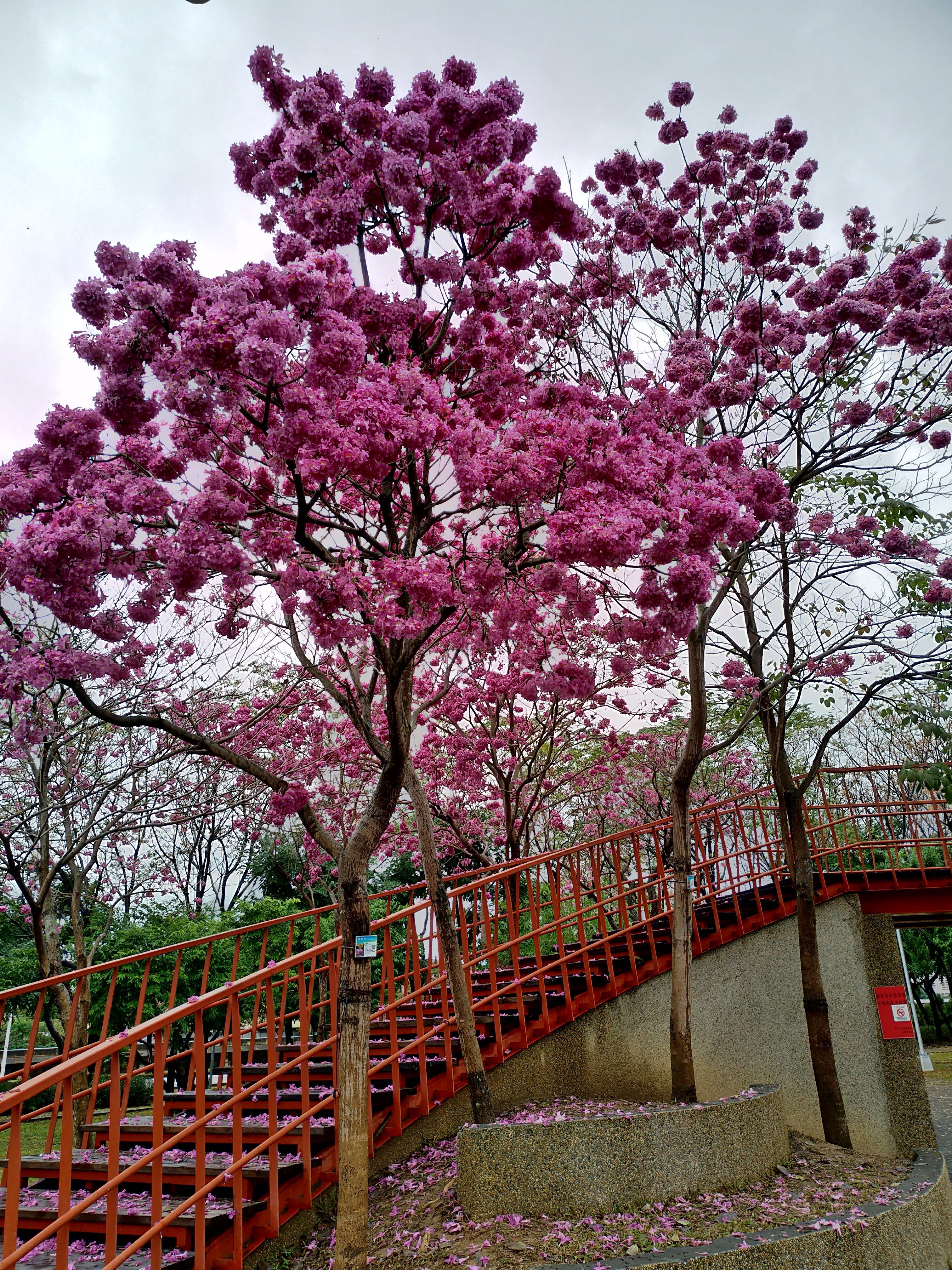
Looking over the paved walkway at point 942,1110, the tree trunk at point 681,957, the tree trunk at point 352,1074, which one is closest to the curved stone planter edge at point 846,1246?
the tree trunk at point 352,1074

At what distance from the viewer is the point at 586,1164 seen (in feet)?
15.2

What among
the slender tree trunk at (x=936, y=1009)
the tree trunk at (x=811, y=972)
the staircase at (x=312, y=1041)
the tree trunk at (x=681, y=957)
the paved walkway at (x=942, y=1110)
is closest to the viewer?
the staircase at (x=312, y=1041)

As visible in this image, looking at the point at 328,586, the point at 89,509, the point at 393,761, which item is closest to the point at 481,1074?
the point at 393,761

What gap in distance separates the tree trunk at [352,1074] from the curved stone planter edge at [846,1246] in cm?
94

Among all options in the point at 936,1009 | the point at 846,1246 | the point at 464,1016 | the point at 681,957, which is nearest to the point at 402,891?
the point at 464,1016

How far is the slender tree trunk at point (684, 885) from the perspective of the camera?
624 cm

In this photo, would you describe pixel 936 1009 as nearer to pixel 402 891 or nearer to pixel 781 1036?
pixel 781 1036

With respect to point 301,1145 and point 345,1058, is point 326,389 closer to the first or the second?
point 345,1058

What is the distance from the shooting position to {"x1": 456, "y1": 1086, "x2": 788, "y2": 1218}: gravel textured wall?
4.56m

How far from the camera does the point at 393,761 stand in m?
4.52

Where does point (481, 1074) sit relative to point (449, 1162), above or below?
above

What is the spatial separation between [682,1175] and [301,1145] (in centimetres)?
229

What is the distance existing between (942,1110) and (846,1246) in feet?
41.2

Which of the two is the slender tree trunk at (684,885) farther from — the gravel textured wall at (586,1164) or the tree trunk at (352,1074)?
→ the tree trunk at (352,1074)
